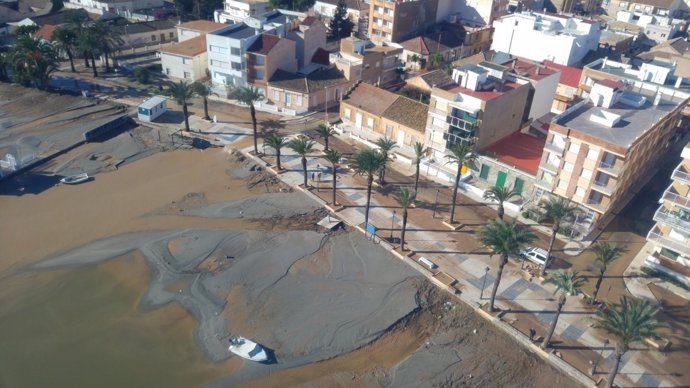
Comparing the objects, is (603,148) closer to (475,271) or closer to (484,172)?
(484,172)

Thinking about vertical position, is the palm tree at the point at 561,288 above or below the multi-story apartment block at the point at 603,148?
below

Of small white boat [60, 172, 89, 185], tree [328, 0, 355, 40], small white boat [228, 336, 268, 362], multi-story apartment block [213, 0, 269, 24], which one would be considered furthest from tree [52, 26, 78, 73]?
small white boat [228, 336, 268, 362]

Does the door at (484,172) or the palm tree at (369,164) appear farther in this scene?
the door at (484,172)

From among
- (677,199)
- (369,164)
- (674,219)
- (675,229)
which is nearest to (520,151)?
(677,199)

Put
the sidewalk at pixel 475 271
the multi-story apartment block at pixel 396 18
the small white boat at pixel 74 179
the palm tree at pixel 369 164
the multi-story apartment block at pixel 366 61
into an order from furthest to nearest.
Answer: the multi-story apartment block at pixel 396 18, the multi-story apartment block at pixel 366 61, the small white boat at pixel 74 179, the palm tree at pixel 369 164, the sidewalk at pixel 475 271

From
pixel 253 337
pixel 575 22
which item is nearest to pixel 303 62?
pixel 575 22

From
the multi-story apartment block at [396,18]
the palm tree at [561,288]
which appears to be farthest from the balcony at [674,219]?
the multi-story apartment block at [396,18]

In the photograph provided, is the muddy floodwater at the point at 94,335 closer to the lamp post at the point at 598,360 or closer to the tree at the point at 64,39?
the lamp post at the point at 598,360

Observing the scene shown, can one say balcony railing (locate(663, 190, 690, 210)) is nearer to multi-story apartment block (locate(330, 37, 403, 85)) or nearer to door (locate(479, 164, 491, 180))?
door (locate(479, 164, 491, 180))
